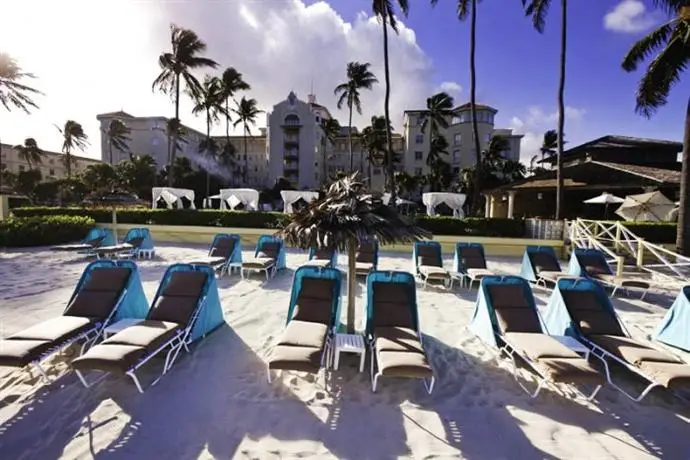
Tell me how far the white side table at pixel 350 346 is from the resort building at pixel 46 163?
55838mm

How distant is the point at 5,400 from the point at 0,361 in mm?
450

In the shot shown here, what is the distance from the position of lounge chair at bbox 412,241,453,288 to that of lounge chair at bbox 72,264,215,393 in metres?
5.33

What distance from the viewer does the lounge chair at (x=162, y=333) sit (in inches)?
142

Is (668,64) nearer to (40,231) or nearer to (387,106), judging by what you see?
(387,106)

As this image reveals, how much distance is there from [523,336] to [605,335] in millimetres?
1274

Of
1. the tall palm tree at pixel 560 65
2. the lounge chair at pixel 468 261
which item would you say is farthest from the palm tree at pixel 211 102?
the lounge chair at pixel 468 261

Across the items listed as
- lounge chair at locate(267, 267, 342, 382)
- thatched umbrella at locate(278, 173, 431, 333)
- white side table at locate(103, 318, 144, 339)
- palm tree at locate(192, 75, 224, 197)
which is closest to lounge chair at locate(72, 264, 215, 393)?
white side table at locate(103, 318, 144, 339)

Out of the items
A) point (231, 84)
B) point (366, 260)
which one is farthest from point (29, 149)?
point (366, 260)

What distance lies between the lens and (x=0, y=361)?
→ 3600 mm

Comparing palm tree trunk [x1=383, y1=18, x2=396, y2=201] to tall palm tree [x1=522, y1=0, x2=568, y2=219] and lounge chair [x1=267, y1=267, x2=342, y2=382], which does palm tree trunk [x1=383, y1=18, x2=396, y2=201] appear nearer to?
tall palm tree [x1=522, y1=0, x2=568, y2=219]

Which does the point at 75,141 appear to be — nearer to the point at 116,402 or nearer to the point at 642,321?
the point at 116,402

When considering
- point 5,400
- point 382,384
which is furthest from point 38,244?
point 382,384

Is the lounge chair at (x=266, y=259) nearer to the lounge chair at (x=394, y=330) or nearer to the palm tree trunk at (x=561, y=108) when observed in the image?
the lounge chair at (x=394, y=330)

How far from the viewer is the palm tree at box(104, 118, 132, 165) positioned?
134 ft
